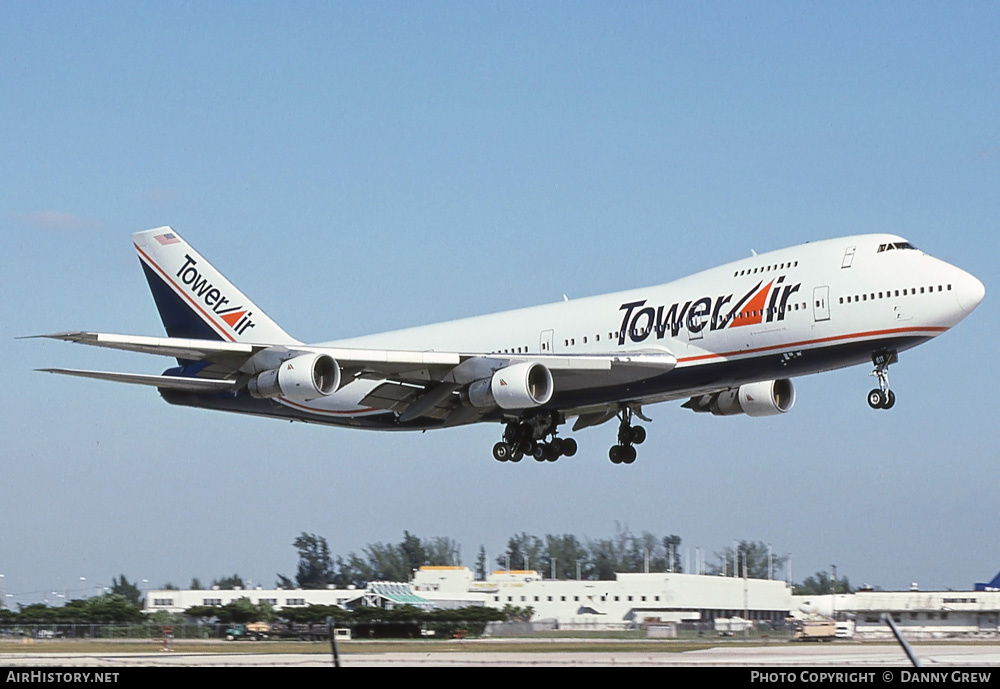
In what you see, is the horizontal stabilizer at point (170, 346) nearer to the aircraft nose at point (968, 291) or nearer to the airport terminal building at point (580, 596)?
the airport terminal building at point (580, 596)

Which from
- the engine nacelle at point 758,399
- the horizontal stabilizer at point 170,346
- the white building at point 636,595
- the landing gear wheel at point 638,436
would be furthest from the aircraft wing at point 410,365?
the white building at point 636,595

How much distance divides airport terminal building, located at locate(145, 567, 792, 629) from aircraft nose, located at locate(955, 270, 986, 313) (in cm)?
1281

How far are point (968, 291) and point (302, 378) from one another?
19.1 m

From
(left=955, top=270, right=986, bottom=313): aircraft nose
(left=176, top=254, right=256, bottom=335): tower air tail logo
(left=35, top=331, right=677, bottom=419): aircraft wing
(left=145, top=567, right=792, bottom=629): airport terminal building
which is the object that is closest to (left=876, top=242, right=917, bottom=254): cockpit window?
(left=955, top=270, right=986, bottom=313): aircraft nose

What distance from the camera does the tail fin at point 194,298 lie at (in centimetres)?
5125

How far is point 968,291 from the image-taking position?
36.6 meters

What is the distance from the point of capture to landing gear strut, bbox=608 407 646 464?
4512 cm

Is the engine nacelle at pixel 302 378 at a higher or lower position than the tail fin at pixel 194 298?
lower

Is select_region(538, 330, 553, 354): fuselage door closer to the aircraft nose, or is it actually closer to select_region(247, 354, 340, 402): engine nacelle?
select_region(247, 354, 340, 402): engine nacelle

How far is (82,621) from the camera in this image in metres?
36.8

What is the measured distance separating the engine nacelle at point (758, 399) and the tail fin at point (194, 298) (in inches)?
660

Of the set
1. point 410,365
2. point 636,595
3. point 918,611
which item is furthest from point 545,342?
point 918,611
